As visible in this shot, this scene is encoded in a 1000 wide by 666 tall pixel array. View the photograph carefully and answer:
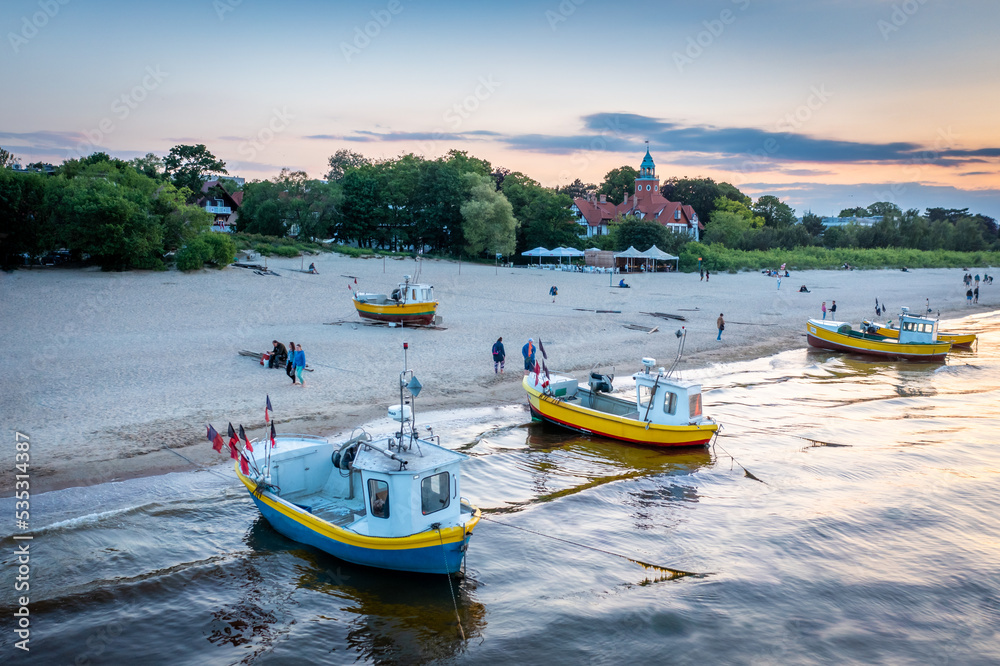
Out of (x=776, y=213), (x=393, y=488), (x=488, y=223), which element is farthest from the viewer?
(x=776, y=213)

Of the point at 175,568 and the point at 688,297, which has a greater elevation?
the point at 688,297

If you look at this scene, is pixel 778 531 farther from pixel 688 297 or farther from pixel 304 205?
pixel 304 205

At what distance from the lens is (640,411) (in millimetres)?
16656

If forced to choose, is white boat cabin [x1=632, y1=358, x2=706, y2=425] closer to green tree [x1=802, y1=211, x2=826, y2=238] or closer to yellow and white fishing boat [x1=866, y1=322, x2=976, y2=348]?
yellow and white fishing boat [x1=866, y1=322, x2=976, y2=348]

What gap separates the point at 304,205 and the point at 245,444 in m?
53.7

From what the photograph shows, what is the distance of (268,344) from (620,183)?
96.5 m

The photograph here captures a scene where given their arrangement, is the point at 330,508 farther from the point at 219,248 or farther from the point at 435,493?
the point at 219,248

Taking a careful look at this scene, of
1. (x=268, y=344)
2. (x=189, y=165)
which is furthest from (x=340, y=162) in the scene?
(x=268, y=344)

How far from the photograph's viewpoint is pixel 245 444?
1162 cm

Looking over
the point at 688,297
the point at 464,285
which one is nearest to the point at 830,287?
the point at 688,297

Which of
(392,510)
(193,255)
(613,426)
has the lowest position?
(613,426)

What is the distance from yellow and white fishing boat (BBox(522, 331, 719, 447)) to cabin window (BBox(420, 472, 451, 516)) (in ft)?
24.9

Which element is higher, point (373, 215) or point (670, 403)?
point (373, 215)

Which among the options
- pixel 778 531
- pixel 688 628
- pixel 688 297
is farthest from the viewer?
pixel 688 297
